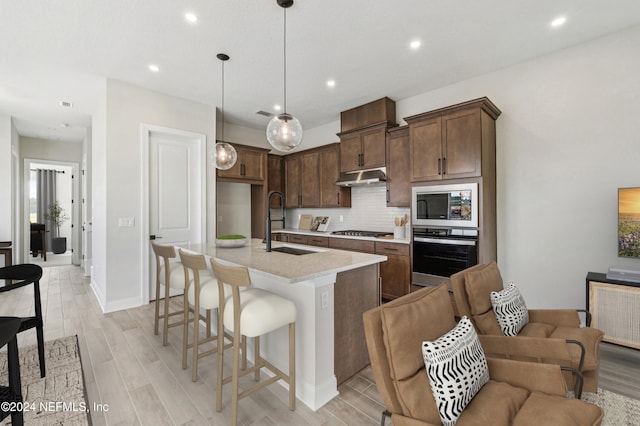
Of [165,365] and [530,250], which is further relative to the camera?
[530,250]

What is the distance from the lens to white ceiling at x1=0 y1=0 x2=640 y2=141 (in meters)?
2.46

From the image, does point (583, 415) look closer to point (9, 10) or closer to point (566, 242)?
point (566, 242)

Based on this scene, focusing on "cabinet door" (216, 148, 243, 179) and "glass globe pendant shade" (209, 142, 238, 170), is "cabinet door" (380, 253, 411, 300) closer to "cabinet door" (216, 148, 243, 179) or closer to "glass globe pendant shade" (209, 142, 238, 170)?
"glass globe pendant shade" (209, 142, 238, 170)

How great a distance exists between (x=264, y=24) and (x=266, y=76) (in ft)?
3.48

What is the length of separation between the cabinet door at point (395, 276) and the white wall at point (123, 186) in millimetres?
3419

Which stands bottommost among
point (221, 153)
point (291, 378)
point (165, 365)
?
point (165, 365)

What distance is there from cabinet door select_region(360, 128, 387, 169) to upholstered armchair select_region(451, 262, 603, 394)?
2497mm

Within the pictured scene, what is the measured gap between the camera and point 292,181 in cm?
605

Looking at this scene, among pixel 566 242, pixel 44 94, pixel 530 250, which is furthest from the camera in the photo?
pixel 44 94

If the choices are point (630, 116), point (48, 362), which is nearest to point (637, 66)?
point (630, 116)

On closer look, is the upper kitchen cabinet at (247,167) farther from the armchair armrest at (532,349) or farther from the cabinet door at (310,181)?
the armchair armrest at (532,349)

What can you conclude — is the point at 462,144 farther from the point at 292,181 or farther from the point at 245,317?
the point at 292,181

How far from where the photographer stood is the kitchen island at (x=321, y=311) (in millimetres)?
1941

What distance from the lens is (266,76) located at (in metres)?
3.71
